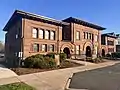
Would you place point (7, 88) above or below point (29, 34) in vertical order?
below

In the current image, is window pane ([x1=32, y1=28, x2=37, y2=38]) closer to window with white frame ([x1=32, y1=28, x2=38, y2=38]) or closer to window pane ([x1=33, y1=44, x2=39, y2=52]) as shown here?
window with white frame ([x1=32, y1=28, x2=38, y2=38])

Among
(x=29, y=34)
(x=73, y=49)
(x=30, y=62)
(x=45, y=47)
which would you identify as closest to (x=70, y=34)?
(x=73, y=49)

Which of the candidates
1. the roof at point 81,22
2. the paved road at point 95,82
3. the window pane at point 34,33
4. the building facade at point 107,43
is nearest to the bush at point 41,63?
the paved road at point 95,82

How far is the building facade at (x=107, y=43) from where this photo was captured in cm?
4697

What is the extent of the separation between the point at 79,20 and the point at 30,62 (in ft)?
57.7

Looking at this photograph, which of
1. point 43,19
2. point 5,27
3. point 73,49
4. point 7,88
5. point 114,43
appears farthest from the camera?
point 114,43

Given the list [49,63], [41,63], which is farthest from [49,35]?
[41,63]

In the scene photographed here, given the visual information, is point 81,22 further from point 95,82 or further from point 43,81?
point 43,81

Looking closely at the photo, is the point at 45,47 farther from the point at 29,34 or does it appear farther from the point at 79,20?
the point at 79,20

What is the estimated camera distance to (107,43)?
5041 cm

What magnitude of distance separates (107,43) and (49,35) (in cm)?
2617

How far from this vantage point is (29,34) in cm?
2680

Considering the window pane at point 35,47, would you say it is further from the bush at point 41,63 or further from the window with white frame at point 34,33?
the bush at point 41,63

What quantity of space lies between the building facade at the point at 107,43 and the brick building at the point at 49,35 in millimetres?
6950
